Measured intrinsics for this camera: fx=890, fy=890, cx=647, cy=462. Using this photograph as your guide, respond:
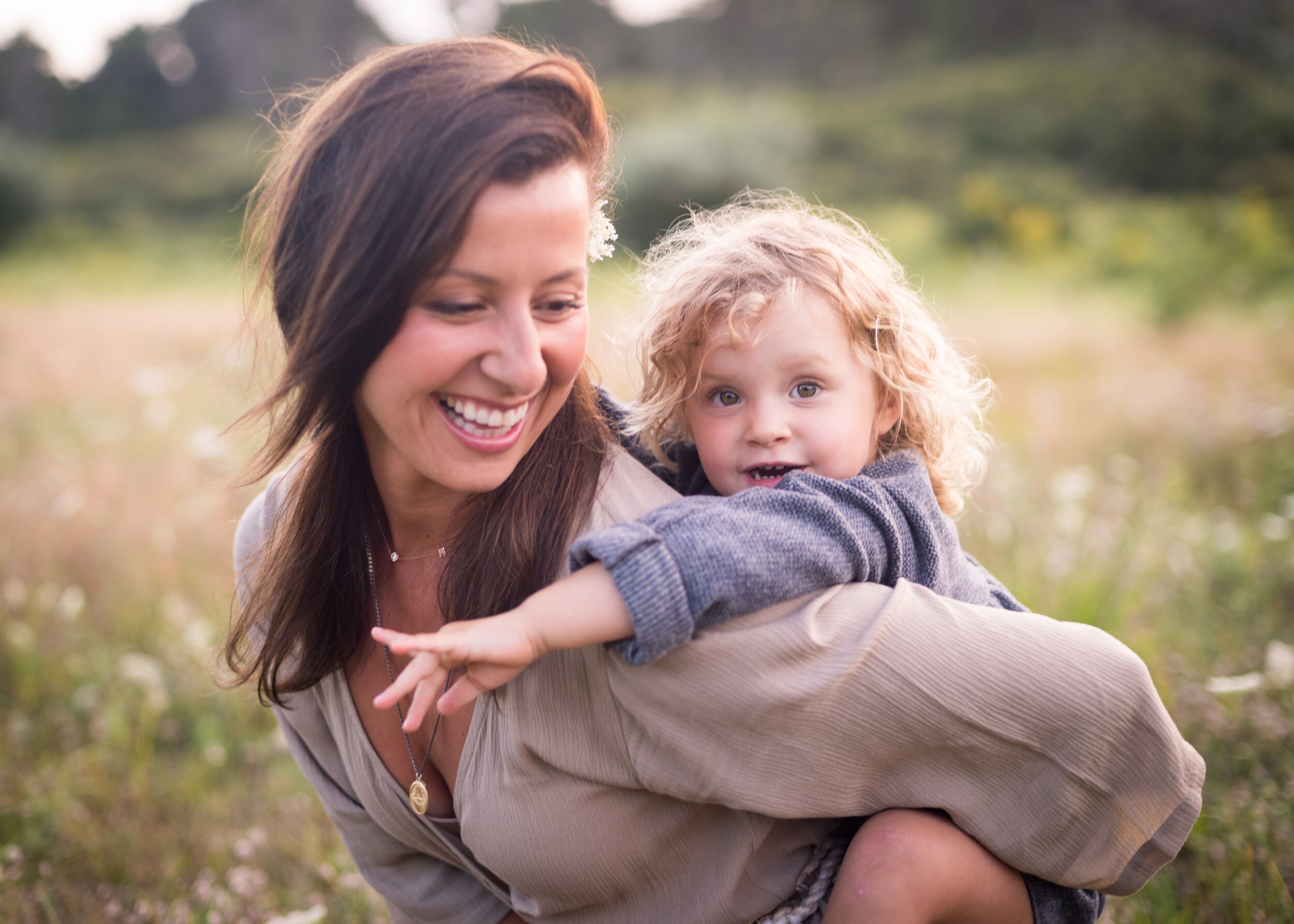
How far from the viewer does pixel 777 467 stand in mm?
1934

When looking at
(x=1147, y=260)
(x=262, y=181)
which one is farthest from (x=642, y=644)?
(x=1147, y=260)

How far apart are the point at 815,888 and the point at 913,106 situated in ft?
84.1

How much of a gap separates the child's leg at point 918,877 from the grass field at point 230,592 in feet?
3.39

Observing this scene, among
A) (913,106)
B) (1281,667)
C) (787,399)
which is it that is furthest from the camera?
(913,106)

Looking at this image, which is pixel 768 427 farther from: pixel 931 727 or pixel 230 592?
pixel 230 592

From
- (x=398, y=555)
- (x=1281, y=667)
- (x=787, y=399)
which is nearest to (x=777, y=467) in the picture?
(x=787, y=399)

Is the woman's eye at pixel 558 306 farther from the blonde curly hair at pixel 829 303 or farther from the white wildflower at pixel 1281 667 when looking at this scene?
the white wildflower at pixel 1281 667

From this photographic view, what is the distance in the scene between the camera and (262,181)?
6.23ft

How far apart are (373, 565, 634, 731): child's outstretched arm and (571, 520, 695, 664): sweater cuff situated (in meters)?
0.03

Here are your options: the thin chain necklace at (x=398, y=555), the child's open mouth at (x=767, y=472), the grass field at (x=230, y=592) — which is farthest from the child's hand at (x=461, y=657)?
the grass field at (x=230, y=592)

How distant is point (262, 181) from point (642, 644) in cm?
132

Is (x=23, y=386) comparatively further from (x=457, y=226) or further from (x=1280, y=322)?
(x=1280, y=322)

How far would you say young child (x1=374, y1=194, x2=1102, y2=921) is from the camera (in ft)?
4.43

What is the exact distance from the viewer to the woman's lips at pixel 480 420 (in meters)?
1.64
